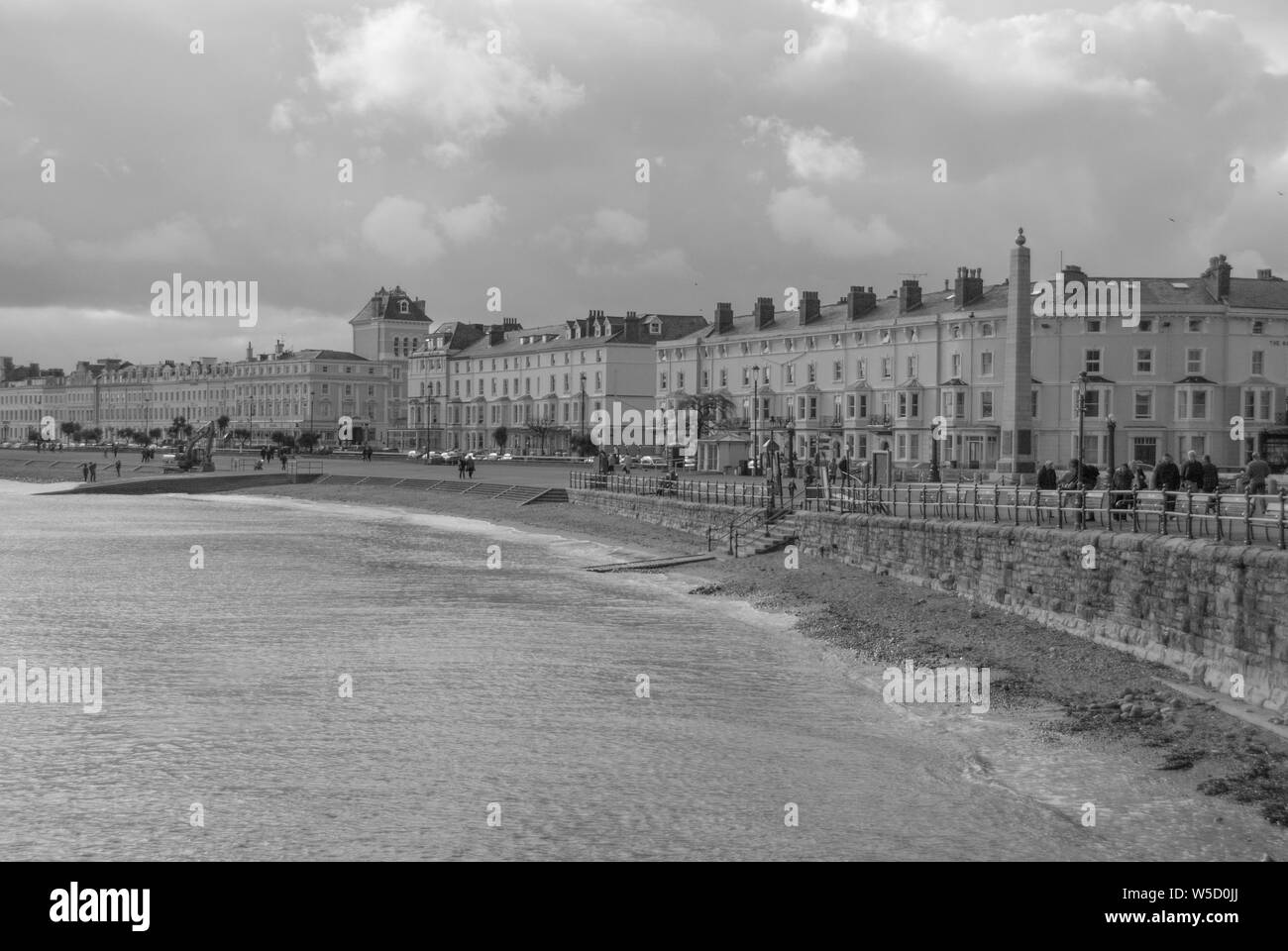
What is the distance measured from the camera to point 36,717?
68.3 feet

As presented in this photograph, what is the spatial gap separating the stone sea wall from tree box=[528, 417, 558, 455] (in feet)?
287

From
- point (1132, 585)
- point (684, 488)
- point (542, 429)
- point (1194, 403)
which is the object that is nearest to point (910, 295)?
point (1194, 403)

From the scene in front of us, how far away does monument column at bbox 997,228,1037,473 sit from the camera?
44250mm

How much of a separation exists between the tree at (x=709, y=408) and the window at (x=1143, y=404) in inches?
1218

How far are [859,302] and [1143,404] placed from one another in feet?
67.5

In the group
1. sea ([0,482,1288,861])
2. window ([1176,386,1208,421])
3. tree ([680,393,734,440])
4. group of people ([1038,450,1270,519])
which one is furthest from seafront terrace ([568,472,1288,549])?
tree ([680,393,734,440])

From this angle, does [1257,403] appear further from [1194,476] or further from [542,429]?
[542,429]

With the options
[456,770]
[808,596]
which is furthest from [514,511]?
[456,770]

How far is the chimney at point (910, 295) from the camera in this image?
82.7 m

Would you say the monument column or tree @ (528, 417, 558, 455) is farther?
tree @ (528, 417, 558, 455)

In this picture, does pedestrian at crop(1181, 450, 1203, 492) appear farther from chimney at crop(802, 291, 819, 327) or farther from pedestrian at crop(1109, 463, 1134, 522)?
chimney at crop(802, 291, 819, 327)

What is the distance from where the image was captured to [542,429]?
402 feet
